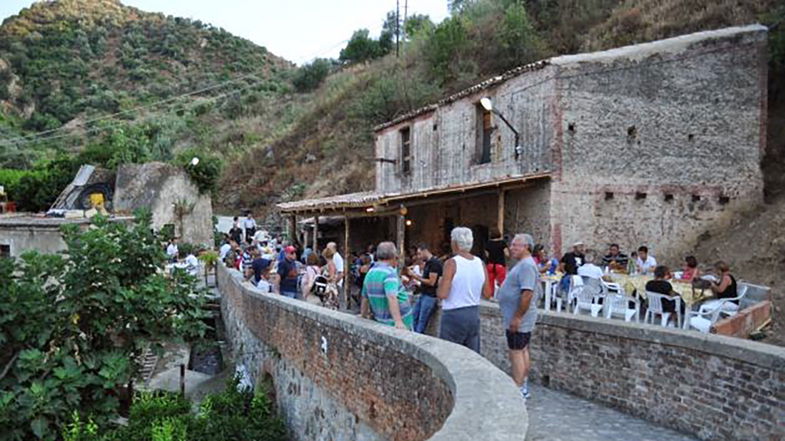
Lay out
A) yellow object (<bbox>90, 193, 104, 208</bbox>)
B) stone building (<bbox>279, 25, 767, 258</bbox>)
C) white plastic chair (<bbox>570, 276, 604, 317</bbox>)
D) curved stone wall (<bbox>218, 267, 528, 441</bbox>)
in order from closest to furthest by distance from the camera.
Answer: curved stone wall (<bbox>218, 267, 528, 441</bbox>) → white plastic chair (<bbox>570, 276, 604, 317</bbox>) → stone building (<bbox>279, 25, 767, 258</bbox>) → yellow object (<bbox>90, 193, 104, 208</bbox>)

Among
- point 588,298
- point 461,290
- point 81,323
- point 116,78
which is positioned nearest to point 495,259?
point 588,298

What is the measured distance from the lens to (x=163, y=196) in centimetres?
2620

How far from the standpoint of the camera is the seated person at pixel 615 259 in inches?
546

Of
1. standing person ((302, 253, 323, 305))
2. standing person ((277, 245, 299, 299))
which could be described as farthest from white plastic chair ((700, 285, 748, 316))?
standing person ((302, 253, 323, 305))

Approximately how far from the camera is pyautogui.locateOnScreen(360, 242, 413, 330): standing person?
6234 millimetres

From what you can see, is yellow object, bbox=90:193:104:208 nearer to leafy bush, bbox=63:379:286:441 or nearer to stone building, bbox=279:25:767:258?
stone building, bbox=279:25:767:258

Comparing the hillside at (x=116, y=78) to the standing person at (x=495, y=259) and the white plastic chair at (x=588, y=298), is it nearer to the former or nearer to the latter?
the standing person at (x=495, y=259)

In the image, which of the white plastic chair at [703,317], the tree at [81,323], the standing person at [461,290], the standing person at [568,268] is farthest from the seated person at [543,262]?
the tree at [81,323]

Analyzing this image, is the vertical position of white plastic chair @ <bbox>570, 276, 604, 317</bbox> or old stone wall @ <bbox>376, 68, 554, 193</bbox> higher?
old stone wall @ <bbox>376, 68, 554, 193</bbox>

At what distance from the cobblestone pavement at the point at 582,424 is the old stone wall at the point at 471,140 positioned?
28.7 feet

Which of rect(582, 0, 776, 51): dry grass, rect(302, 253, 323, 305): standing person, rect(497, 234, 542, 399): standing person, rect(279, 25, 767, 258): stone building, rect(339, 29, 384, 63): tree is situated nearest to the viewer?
rect(497, 234, 542, 399): standing person

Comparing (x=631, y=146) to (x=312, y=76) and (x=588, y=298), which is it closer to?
(x=588, y=298)

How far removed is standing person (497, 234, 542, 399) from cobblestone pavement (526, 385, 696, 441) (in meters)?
0.55

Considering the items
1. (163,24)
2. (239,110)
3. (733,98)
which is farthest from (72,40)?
(733,98)
